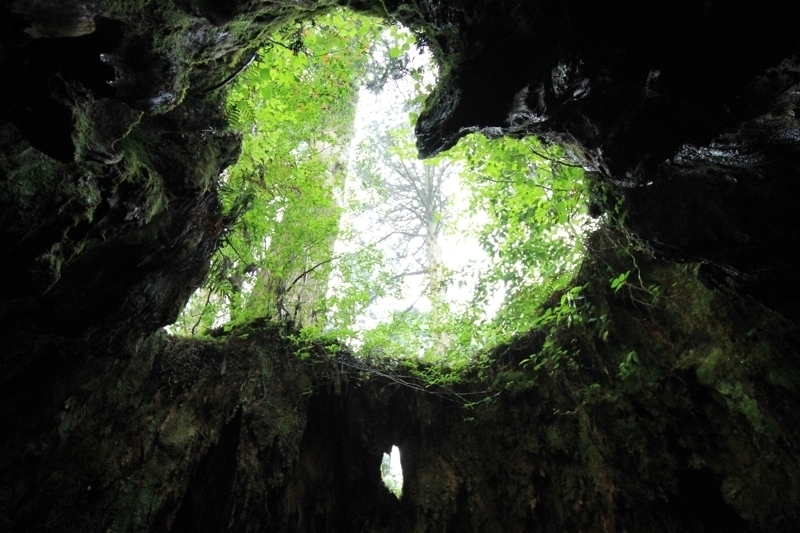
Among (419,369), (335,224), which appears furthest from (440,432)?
(335,224)

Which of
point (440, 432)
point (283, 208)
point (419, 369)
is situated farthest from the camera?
point (283, 208)

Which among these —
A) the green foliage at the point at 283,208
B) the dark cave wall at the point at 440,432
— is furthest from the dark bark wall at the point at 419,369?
the green foliage at the point at 283,208

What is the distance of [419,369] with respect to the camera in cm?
791

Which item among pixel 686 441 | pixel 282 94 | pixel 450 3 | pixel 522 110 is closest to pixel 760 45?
pixel 522 110

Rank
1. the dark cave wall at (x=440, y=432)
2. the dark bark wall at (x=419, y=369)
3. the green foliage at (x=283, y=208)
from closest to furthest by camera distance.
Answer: the dark bark wall at (x=419, y=369) < the dark cave wall at (x=440, y=432) < the green foliage at (x=283, y=208)

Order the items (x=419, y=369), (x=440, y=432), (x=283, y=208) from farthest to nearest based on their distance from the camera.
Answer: (x=283, y=208), (x=419, y=369), (x=440, y=432)

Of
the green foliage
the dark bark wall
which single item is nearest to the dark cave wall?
the dark bark wall

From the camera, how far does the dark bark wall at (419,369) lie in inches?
117

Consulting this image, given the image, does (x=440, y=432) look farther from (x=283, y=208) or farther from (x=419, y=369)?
(x=283, y=208)

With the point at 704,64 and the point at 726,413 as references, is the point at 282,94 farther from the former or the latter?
the point at 726,413

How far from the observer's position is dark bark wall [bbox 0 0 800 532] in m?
2.98

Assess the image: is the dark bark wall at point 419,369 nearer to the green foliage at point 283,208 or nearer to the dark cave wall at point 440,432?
the dark cave wall at point 440,432

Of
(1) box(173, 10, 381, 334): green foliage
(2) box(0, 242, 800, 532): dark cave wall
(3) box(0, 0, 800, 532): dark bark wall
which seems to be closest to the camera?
(3) box(0, 0, 800, 532): dark bark wall

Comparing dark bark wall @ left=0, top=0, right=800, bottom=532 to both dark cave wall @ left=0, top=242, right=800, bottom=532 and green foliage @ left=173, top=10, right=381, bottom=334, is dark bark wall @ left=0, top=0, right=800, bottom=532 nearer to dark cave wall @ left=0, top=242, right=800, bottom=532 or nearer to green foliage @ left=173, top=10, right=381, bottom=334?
dark cave wall @ left=0, top=242, right=800, bottom=532
